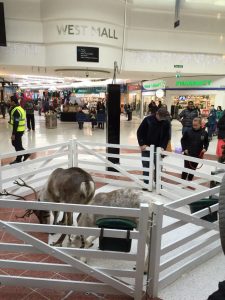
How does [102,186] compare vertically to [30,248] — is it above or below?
below

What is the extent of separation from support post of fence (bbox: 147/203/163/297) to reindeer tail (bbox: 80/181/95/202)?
1.20m

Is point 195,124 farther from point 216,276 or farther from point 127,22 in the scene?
point 127,22

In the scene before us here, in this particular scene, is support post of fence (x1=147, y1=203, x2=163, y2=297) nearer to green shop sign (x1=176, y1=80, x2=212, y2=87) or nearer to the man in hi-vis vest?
the man in hi-vis vest

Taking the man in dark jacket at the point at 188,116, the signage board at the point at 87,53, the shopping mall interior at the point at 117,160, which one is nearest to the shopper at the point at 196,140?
the shopping mall interior at the point at 117,160

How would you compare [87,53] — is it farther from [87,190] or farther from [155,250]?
[155,250]

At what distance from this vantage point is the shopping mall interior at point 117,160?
2.68 meters

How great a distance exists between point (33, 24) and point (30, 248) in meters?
10.0

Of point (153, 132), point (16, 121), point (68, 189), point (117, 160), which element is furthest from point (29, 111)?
point (68, 189)

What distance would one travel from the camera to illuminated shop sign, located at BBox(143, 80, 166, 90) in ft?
65.0

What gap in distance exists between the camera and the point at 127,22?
37.0 feet

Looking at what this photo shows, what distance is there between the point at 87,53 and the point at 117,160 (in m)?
5.03

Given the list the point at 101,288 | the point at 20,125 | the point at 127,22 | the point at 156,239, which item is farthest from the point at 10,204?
the point at 127,22

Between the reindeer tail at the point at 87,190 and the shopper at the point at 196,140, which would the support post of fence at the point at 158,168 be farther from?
the reindeer tail at the point at 87,190

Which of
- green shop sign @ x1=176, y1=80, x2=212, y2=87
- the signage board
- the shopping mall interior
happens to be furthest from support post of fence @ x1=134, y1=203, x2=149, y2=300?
green shop sign @ x1=176, y1=80, x2=212, y2=87
